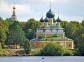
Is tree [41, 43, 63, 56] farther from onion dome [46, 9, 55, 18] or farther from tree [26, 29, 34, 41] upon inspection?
tree [26, 29, 34, 41]

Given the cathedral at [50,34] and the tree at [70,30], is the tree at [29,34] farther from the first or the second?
the tree at [70,30]

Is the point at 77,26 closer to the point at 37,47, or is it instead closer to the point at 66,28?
the point at 66,28

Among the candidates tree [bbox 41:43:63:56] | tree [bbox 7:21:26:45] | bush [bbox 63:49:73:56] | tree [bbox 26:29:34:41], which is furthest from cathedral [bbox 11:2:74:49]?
tree [bbox 41:43:63:56]

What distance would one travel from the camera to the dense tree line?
411ft

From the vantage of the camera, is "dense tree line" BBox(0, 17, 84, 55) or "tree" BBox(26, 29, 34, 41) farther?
"tree" BBox(26, 29, 34, 41)

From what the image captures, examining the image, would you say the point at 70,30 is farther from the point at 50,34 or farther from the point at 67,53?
the point at 67,53

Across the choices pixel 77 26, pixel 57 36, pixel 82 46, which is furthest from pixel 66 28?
pixel 82 46

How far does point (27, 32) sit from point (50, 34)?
1401 centimetres

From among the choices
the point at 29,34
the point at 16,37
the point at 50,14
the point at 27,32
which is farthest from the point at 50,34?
the point at 27,32

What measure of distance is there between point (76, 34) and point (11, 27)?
51.6ft

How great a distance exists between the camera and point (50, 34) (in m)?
137

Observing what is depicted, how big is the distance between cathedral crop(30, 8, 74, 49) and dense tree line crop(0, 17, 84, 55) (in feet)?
7.71

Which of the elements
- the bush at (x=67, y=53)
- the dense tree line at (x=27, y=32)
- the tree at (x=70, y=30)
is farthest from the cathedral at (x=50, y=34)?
the bush at (x=67, y=53)

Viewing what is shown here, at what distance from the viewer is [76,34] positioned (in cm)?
14375
